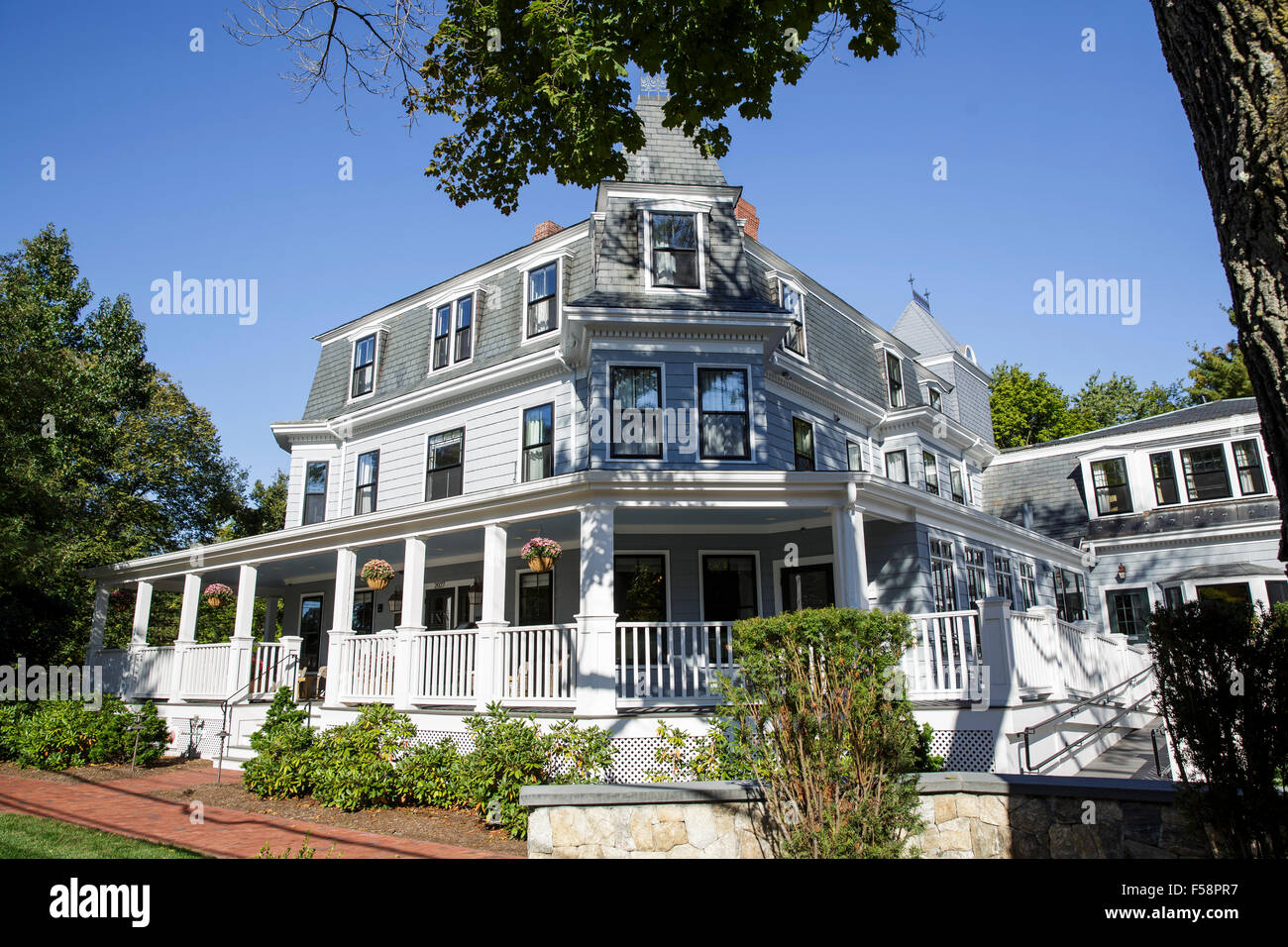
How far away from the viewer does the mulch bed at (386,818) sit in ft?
25.7

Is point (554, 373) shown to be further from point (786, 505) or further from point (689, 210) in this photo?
point (786, 505)

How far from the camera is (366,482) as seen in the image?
17.4 m

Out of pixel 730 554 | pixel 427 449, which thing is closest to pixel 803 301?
pixel 730 554

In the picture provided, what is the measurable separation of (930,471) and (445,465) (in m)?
11.3

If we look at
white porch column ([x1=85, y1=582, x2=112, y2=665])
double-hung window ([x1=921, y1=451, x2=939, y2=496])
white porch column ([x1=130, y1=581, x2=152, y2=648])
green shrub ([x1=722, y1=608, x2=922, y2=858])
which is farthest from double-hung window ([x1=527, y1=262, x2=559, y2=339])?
white porch column ([x1=85, y1=582, x2=112, y2=665])

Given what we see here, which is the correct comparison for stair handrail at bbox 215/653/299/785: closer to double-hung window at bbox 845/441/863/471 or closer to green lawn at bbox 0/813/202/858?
green lawn at bbox 0/813/202/858

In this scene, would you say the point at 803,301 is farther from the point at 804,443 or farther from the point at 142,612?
the point at 142,612

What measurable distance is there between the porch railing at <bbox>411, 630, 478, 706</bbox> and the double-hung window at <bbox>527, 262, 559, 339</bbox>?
6.41 m

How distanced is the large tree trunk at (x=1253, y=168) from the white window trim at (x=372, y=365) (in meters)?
16.9

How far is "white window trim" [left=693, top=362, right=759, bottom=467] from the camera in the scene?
12680 mm

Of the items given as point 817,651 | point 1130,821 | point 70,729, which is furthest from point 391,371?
point 1130,821

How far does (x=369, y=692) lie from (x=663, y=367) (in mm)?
6975

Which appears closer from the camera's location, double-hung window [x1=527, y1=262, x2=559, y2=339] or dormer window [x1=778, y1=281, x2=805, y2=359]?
double-hung window [x1=527, y1=262, x2=559, y2=339]
